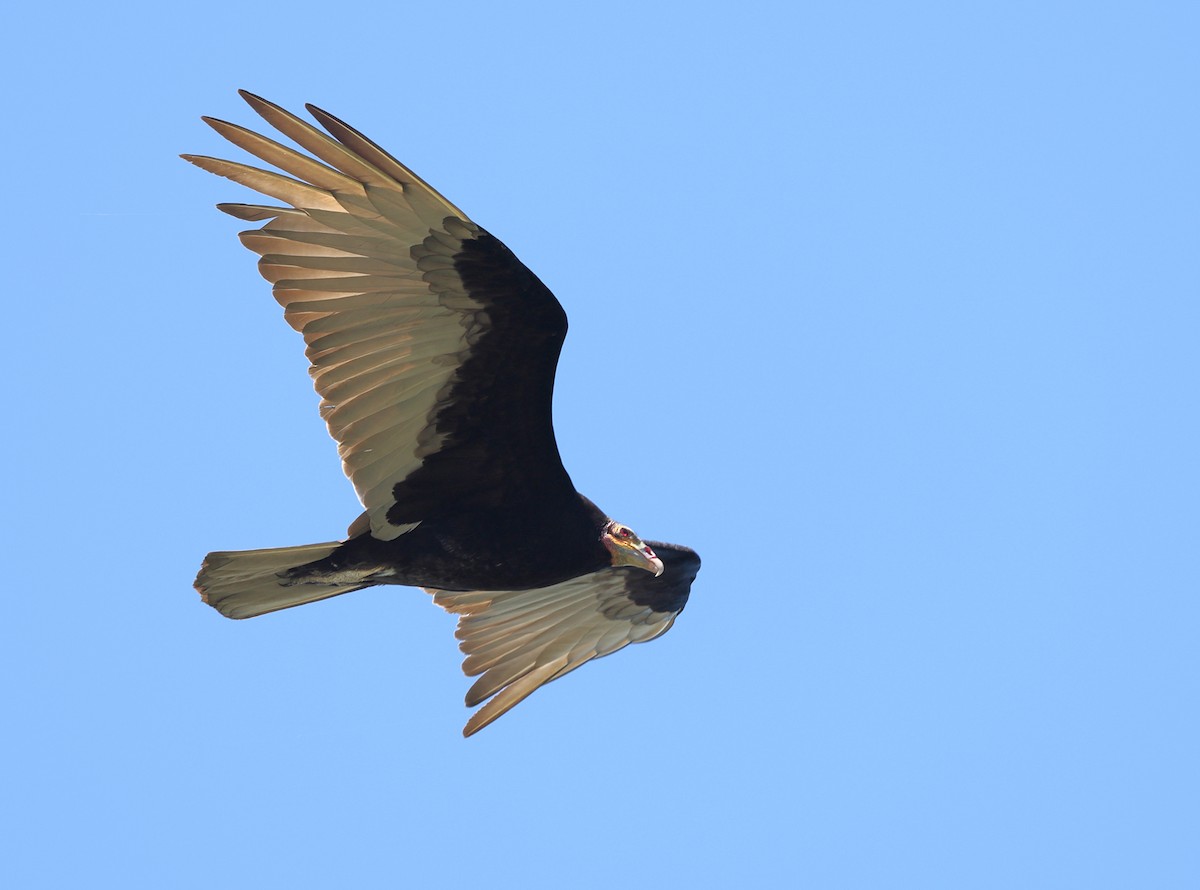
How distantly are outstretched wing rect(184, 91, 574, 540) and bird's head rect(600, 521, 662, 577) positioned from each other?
0.50 m

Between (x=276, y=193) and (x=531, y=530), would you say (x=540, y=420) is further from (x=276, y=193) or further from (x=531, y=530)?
(x=276, y=193)

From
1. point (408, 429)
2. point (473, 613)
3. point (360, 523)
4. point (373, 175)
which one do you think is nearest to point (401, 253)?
point (373, 175)

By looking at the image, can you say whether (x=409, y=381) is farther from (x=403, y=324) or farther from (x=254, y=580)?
(x=254, y=580)

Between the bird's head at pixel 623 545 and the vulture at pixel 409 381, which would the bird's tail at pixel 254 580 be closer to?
the vulture at pixel 409 381

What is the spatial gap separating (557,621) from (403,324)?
2806 millimetres

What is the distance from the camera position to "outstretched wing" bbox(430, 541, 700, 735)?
400 inches

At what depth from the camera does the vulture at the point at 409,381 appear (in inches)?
316

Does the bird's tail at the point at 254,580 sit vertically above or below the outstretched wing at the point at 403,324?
below

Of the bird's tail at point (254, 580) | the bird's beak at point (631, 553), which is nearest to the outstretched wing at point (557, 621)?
the bird's beak at point (631, 553)

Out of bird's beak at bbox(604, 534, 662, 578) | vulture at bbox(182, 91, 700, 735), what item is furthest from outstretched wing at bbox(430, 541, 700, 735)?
vulture at bbox(182, 91, 700, 735)

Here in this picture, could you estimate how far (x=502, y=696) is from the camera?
1008 centimetres

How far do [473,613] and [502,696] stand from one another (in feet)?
1.92

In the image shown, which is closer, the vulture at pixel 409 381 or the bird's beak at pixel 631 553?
the vulture at pixel 409 381

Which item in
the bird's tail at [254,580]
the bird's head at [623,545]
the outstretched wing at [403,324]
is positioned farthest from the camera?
the bird's head at [623,545]
